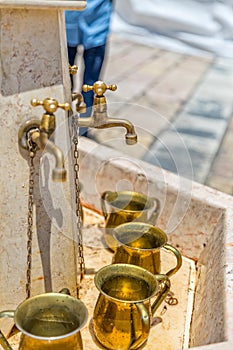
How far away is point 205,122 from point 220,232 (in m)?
1.85

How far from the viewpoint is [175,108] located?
125 inches

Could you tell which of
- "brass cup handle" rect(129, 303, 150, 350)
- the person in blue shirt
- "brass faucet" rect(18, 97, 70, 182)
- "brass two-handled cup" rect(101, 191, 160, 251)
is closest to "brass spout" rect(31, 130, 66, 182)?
"brass faucet" rect(18, 97, 70, 182)

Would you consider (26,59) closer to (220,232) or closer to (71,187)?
(71,187)

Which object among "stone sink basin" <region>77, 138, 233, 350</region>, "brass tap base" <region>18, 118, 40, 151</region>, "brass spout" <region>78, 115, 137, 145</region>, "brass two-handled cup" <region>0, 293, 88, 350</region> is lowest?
"stone sink basin" <region>77, 138, 233, 350</region>

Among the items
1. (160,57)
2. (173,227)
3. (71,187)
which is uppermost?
(71,187)

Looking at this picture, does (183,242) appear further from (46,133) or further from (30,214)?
(46,133)

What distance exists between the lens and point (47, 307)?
93cm

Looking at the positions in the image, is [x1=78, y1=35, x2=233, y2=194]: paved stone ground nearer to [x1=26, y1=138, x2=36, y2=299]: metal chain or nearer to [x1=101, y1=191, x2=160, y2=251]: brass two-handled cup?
[x1=101, y1=191, x2=160, y2=251]: brass two-handled cup

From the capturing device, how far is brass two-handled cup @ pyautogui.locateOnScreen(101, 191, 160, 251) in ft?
4.23

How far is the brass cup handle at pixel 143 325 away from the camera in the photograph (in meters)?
0.93

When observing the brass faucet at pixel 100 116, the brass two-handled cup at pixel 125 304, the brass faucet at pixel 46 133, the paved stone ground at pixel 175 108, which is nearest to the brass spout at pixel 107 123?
the brass faucet at pixel 100 116

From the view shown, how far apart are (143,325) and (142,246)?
0.25 metres

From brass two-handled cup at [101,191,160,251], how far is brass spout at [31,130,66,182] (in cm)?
39

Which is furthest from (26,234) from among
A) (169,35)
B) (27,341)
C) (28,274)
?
(169,35)
